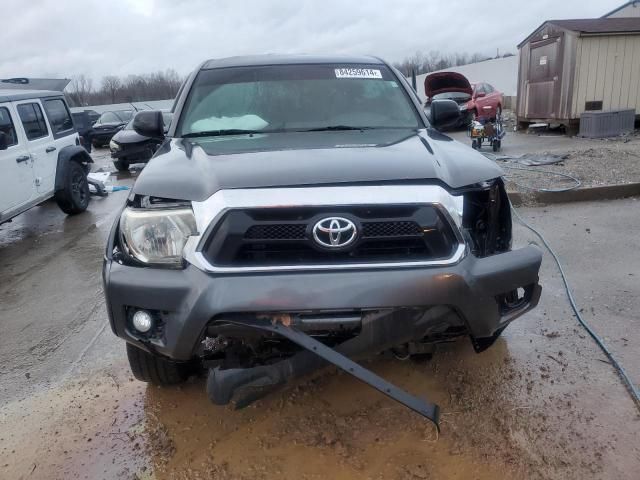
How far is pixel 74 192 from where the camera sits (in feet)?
26.7

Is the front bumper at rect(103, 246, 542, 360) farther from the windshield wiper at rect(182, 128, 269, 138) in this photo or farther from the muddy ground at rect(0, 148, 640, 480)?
the windshield wiper at rect(182, 128, 269, 138)

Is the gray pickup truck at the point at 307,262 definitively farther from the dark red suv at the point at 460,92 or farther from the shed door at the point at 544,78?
the dark red suv at the point at 460,92

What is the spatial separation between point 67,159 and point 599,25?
13.5 metres

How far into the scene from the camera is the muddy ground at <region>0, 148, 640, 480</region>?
2332 millimetres

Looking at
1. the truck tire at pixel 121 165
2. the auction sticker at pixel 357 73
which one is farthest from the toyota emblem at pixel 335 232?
the truck tire at pixel 121 165

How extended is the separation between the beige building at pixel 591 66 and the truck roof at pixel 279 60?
1171cm

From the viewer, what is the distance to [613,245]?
5.08 m

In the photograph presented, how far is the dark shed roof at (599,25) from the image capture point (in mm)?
13141

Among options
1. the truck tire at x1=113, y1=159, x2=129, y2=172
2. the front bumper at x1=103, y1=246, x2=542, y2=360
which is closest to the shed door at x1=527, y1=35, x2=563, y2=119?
the truck tire at x1=113, y1=159, x2=129, y2=172

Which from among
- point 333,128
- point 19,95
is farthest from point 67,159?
point 333,128

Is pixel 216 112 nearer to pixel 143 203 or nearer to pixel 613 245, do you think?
pixel 143 203

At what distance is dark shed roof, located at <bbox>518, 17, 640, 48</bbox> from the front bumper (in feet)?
44.4

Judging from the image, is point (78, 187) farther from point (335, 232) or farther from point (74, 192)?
point (335, 232)

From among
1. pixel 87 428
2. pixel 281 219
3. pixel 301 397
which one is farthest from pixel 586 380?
pixel 87 428
